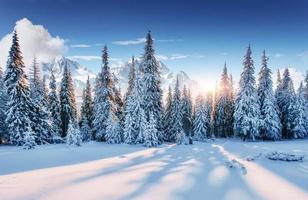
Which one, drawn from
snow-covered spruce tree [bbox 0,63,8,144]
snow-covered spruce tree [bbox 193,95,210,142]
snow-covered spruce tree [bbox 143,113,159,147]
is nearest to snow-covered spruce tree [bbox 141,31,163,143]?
snow-covered spruce tree [bbox 143,113,159,147]

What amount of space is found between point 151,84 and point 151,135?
6.84 meters

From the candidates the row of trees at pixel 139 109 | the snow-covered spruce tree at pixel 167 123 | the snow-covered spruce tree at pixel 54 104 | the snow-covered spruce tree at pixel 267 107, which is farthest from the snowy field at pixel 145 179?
the snow-covered spruce tree at pixel 167 123

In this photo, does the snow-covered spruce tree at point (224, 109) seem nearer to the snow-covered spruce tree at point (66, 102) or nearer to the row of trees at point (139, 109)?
the row of trees at point (139, 109)

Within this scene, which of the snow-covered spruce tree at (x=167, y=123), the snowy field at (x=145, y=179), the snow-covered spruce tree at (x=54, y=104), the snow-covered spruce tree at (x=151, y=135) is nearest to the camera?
the snowy field at (x=145, y=179)

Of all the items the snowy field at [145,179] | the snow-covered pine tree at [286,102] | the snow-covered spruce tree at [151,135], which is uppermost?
the snow-covered pine tree at [286,102]

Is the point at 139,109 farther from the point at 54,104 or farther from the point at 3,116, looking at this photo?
the point at 54,104

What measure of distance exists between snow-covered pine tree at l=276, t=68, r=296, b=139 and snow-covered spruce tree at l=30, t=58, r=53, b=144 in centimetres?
3709

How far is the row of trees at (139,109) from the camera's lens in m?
32.8

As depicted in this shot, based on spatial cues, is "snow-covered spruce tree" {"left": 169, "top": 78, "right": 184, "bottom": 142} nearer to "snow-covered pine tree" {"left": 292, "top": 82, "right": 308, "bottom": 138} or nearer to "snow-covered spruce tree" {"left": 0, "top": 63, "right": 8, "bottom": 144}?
"snow-covered pine tree" {"left": 292, "top": 82, "right": 308, "bottom": 138}

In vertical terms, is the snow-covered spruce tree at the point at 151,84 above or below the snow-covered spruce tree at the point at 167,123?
above

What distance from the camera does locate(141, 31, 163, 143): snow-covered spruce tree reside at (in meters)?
34.0

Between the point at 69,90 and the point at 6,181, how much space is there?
126ft

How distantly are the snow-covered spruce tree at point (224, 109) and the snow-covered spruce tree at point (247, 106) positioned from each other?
28.7ft

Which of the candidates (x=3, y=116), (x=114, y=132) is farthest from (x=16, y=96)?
(x=114, y=132)
